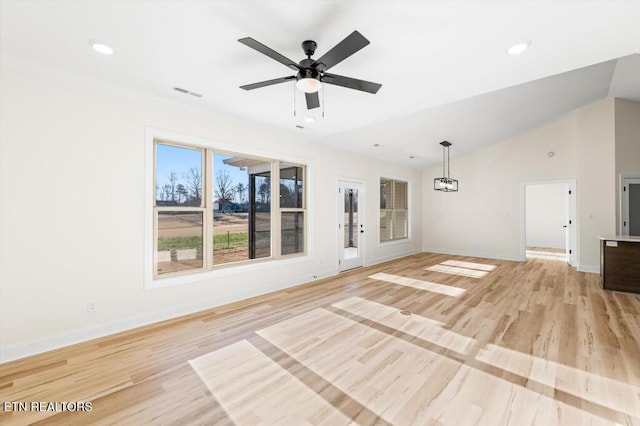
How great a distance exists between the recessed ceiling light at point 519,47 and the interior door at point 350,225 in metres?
3.91

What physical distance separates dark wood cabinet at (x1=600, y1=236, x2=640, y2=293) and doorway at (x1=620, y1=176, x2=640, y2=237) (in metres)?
1.63

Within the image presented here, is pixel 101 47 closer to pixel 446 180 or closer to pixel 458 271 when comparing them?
pixel 446 180

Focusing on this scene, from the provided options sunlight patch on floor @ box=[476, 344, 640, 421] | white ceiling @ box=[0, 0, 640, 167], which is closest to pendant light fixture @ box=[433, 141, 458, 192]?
white ceiling @ box=[0, 0, 640, 167]

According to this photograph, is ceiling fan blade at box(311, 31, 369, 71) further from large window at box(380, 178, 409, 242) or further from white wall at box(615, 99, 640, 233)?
white wall at box(615, 99, 640, 233)

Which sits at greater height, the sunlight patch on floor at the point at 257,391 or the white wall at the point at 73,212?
the white wall at the point at 73,212

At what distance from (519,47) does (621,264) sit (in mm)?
4715

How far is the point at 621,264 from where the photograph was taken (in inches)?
188

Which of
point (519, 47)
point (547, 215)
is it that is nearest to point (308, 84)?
point (519, 47)

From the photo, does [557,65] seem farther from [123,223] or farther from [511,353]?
[123,223]

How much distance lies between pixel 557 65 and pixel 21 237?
19.0ft

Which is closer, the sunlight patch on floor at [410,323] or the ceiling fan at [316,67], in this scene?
the ceiling fan at [316,67]

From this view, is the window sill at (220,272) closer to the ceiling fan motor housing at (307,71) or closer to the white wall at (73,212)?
the white wall at (73,212)

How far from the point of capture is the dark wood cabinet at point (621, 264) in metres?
4.66

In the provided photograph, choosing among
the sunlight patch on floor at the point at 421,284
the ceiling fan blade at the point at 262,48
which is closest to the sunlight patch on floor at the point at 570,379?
the sunlight patch on floor at the point at 421,284
